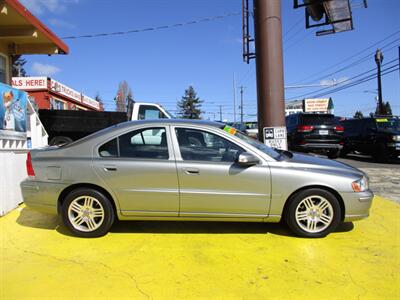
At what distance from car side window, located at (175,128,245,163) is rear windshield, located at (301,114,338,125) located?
981 cm

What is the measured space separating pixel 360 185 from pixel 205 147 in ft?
6.65

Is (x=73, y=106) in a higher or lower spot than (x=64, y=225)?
higher

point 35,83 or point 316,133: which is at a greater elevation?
point 35,83

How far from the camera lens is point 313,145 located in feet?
43.8

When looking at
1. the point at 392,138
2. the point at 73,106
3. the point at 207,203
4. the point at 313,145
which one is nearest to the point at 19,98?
the point at 207,203

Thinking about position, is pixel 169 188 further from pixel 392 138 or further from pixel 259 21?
pixel 392 138

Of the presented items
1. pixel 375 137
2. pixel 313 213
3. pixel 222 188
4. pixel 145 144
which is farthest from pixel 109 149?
pixel 375 137

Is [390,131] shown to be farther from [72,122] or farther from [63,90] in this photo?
[63,90]

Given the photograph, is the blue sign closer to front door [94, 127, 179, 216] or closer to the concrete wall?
the concrete wall

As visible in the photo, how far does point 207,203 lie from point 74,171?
1.72 meters

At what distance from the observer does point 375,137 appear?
1467cm

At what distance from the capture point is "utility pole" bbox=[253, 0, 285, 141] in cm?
723

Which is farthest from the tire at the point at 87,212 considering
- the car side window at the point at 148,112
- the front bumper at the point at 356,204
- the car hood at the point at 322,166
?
the car side window at the point at 148,112

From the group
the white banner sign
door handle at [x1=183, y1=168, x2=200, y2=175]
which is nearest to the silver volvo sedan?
door handle at [x1=183, y1=168, x2=200, y2=175]
